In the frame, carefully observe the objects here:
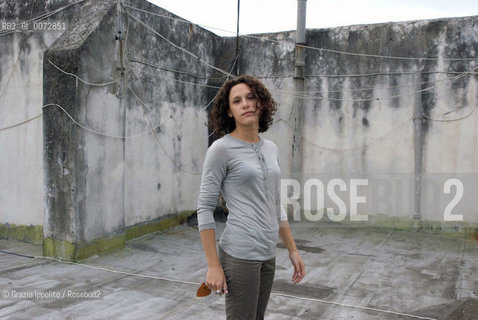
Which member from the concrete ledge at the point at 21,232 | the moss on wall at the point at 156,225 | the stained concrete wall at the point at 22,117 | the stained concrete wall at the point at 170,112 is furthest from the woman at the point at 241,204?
the concrete ledge at the point at 21,232

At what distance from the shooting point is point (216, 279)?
6.12 ft

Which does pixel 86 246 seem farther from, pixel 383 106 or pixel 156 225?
pixel 383 106

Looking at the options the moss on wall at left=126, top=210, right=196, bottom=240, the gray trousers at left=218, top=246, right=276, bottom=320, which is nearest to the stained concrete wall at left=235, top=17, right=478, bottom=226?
the moss on wall at left=126, top=210, right=196, bottom=240

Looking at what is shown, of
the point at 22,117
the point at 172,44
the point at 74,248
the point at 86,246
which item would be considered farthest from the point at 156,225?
the point at 172,44

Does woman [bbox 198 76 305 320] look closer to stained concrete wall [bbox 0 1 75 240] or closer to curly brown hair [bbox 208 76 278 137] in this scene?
curly brown hair [bbox 208 76 278 137]

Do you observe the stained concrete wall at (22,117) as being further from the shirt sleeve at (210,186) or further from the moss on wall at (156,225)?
the shirt sleeve at (210,186)

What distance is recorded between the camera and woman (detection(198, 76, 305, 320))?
6.29ft

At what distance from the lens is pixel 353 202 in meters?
7.00

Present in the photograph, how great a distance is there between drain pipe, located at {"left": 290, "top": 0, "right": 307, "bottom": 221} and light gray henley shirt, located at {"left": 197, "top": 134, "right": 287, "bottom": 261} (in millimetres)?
5201

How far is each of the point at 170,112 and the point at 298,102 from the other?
79.3 inches

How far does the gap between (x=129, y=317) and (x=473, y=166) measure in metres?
5.09

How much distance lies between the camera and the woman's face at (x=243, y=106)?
6.75 feet

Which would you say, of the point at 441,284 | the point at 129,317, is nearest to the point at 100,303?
the point at 129,317

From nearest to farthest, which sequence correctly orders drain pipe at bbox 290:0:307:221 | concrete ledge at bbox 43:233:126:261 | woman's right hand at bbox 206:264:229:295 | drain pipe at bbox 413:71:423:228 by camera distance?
1. woman's right hand at bbox 206:264:229:295
2. concrete ledge at bbox 43:233:126:261
3. drain pipe at bbox 413:71:423:228
4. drain pipe at bbox 290:0:307:221
